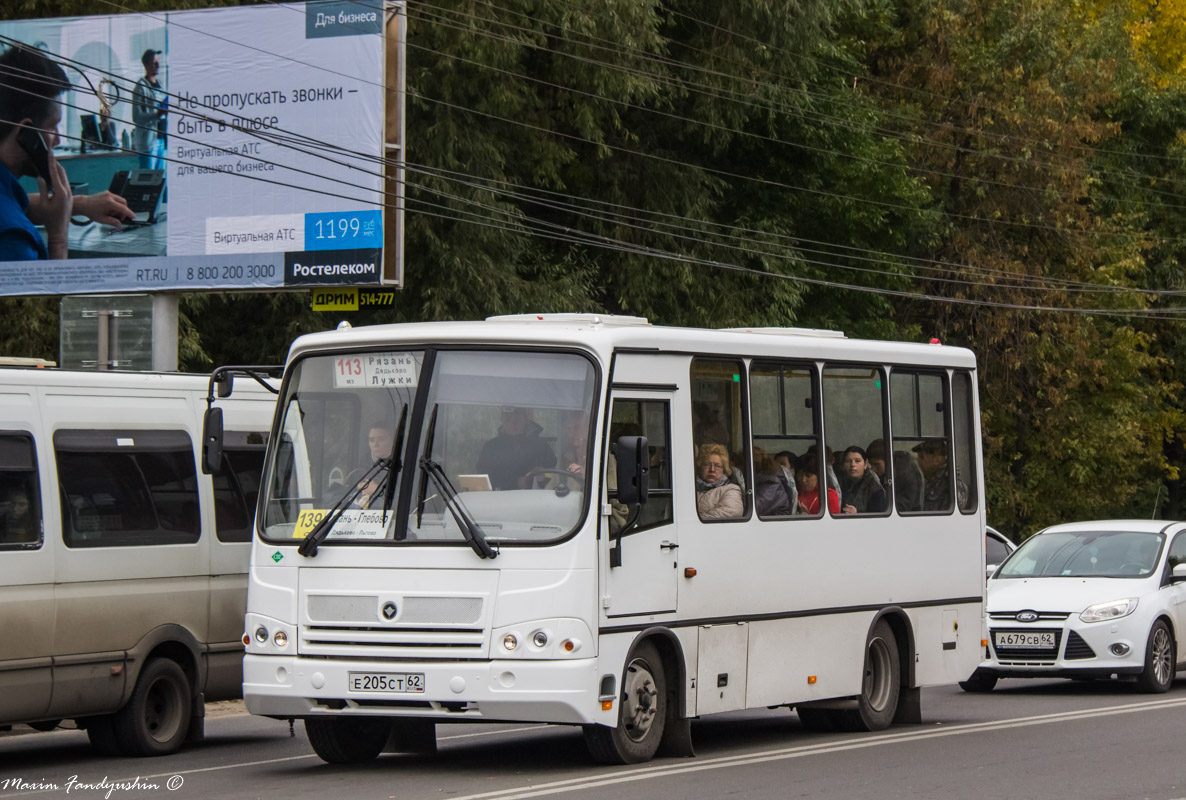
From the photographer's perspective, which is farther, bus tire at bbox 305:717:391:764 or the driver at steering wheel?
bus tire at bbox 305:717:391:764

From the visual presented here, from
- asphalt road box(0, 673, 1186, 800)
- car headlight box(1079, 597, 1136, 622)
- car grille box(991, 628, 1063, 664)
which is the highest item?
car headlight box(1079, 597, 1136, 622)

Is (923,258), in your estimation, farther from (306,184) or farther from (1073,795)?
(1073,795)

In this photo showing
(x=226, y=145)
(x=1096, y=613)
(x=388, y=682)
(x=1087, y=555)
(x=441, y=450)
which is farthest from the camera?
(x=226, y=145)

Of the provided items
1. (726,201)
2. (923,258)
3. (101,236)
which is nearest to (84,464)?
(101,236)

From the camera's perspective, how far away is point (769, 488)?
13.1 meters

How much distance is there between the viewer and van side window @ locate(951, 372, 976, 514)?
15.6 m

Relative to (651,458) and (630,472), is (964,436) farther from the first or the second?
(630,472)

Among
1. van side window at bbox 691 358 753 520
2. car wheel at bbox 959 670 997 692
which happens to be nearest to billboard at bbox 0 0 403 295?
car wheel at bbox 959 670 997 692

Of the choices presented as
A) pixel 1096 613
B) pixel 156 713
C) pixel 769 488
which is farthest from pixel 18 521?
pixel 1096 613

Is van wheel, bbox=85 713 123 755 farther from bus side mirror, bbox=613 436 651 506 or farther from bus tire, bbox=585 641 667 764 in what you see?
bus side mirror, bbox=613 436 651 506

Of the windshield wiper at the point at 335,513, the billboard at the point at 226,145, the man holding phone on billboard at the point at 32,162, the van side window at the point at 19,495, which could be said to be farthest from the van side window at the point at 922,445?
the man holding phone on billboard at the point at 32,162

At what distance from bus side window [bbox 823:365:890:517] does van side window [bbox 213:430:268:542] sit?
13.8 feet

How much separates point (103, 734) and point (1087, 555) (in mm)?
10491

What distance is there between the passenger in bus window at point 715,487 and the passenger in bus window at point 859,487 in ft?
5.00
